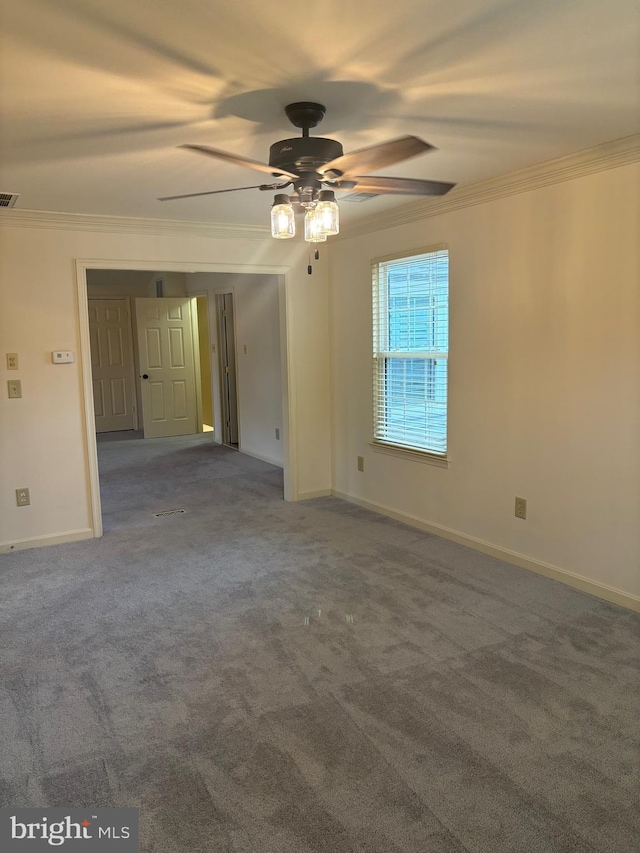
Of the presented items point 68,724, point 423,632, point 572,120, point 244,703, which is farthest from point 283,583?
point 572,120

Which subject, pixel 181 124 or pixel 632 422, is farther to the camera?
pixel 632 422

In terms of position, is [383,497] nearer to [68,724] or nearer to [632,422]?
[632,422]

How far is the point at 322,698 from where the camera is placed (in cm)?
245

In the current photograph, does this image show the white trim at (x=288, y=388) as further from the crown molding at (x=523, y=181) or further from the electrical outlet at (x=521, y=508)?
the electrical outlet at (x=521, y=508)

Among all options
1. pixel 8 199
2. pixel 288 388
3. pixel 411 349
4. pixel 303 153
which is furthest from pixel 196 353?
pixel 303 153

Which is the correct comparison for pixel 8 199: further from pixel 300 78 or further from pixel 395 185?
pixel 395 185

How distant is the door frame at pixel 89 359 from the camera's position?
14.4ft

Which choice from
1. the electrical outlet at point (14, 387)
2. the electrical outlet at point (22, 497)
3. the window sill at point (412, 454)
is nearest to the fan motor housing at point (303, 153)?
the window sill at point (412, 454)

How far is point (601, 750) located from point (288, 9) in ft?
8.28

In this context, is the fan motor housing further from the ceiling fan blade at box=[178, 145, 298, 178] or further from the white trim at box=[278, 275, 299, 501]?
the white trim at box=[278, 275, 299, 501]

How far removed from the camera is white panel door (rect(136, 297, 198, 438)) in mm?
8594

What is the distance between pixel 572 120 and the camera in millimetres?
2656

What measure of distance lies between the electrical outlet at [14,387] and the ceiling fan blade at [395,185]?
2875 mm

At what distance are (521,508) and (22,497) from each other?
11.0 feet
